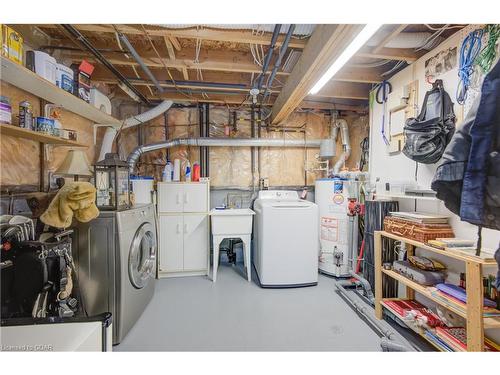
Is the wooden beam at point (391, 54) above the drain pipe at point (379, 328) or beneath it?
above

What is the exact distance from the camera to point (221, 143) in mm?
3551

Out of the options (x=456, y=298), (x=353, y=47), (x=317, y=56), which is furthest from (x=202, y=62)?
(x=456, y=298)

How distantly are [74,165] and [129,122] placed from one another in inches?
50.2

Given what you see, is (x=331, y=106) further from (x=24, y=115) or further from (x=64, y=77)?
(x=24, y=115)

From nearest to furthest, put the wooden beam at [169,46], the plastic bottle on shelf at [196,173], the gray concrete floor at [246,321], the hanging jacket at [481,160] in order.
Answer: the hanging jacket at [481,160] → the gray concrete floor at [246,321] → the wooden beam at [169,46] → the plastic bottle on shelf at [196,173]

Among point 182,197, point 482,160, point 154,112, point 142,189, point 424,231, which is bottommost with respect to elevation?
point 424,231

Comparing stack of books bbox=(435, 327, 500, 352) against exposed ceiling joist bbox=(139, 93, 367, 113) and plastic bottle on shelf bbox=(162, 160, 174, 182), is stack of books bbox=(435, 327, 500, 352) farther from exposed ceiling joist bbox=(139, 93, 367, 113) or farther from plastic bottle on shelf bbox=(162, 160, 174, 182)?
plastic bottle on shelf bbox=(162, 160, 174, 182)

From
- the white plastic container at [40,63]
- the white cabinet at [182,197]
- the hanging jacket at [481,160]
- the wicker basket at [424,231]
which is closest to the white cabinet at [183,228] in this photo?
the white cabinet at [182,197]

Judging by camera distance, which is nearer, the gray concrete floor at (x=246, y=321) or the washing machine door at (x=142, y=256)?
the gray concrete floor at (x=246, y=321)

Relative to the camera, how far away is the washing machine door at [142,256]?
2.04 meters

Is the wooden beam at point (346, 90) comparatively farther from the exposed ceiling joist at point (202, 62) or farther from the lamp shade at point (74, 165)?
the lamp shade at point (74, 165)

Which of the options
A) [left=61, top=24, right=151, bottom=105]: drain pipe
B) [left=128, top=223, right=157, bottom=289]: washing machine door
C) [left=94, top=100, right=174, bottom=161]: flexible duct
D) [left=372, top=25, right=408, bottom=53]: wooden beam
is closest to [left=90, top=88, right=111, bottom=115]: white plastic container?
[left=61, top=24, right=151, bottom=105]: drain pipe

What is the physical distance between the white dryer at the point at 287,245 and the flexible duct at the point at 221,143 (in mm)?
1223

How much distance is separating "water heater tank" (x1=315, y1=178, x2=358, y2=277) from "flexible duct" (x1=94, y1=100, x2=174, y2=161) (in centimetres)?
272
